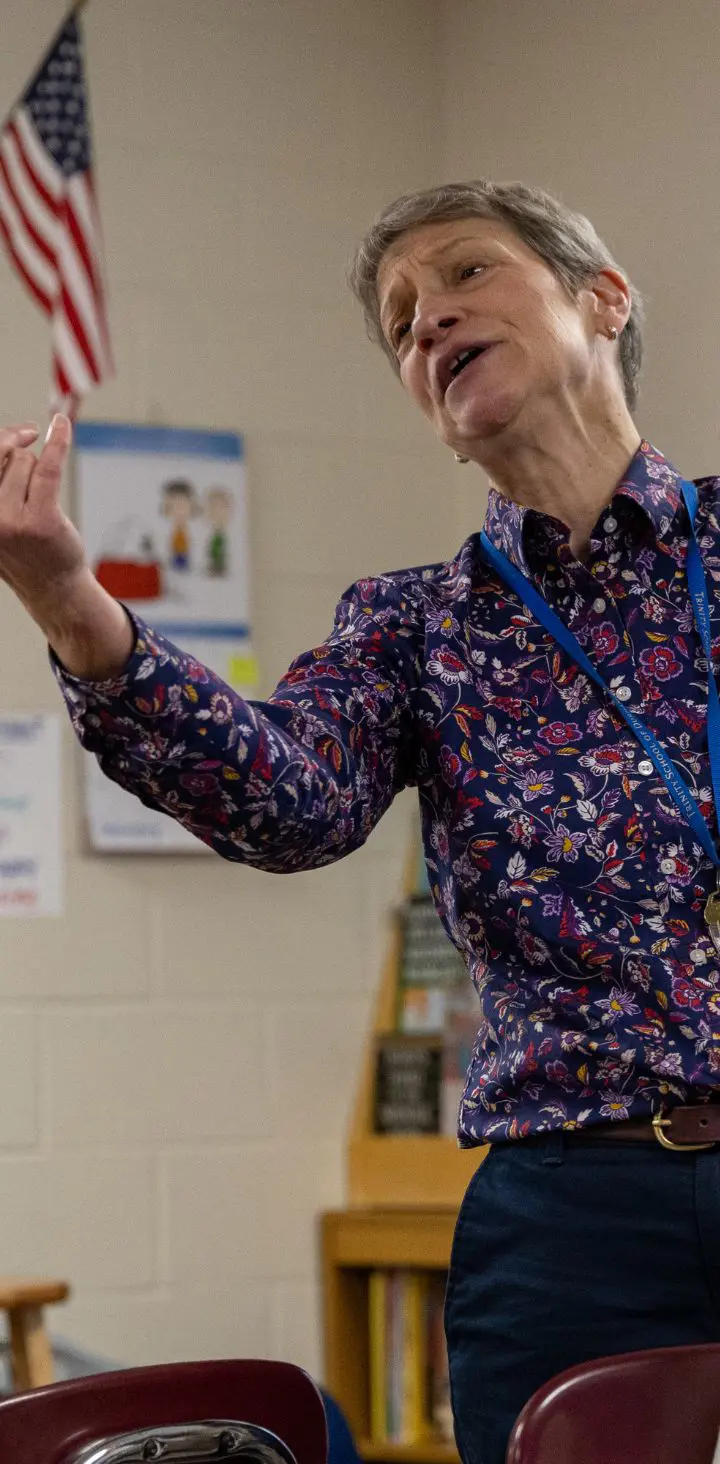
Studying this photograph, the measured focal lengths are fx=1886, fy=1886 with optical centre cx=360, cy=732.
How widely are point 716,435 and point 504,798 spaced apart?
5.66 feet

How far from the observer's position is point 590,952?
4.40ft

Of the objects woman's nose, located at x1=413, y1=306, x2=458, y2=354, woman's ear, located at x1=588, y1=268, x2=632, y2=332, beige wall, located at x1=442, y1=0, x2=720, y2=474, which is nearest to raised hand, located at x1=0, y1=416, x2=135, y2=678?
woman's nose, located at x1=413, y1=306, x2=458, y2=354

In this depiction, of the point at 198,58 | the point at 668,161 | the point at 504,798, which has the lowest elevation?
the point at 504,798

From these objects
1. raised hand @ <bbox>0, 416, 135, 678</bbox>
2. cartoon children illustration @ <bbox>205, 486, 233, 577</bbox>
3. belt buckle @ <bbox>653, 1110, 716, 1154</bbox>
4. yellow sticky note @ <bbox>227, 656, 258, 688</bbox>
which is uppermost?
cartoon children illustration @ <bbox>205, 486, 233, 577</bbox>

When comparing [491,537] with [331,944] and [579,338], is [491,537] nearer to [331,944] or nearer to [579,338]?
[579,338]

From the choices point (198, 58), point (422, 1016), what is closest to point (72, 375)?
point (198, 58)

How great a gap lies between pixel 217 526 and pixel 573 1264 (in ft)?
7.56

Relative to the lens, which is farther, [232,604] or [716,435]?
[232,604]

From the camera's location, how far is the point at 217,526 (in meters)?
3.48

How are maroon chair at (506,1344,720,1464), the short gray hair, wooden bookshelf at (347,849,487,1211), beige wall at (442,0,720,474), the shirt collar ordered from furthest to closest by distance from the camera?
wooden bookshelf at (347,849,487,1211), beige wall at (442,0,720,474), the short gray hair, the shirt collar, maroon chair at (506,1344,720,1464)

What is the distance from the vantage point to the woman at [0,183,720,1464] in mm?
1241

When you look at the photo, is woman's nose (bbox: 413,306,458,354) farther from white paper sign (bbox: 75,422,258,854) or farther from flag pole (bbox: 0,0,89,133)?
flag pole (bbox: 0,0,89,133)

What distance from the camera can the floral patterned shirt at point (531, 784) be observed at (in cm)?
127

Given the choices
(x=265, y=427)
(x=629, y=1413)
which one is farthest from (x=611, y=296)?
(x=265, y=427)
